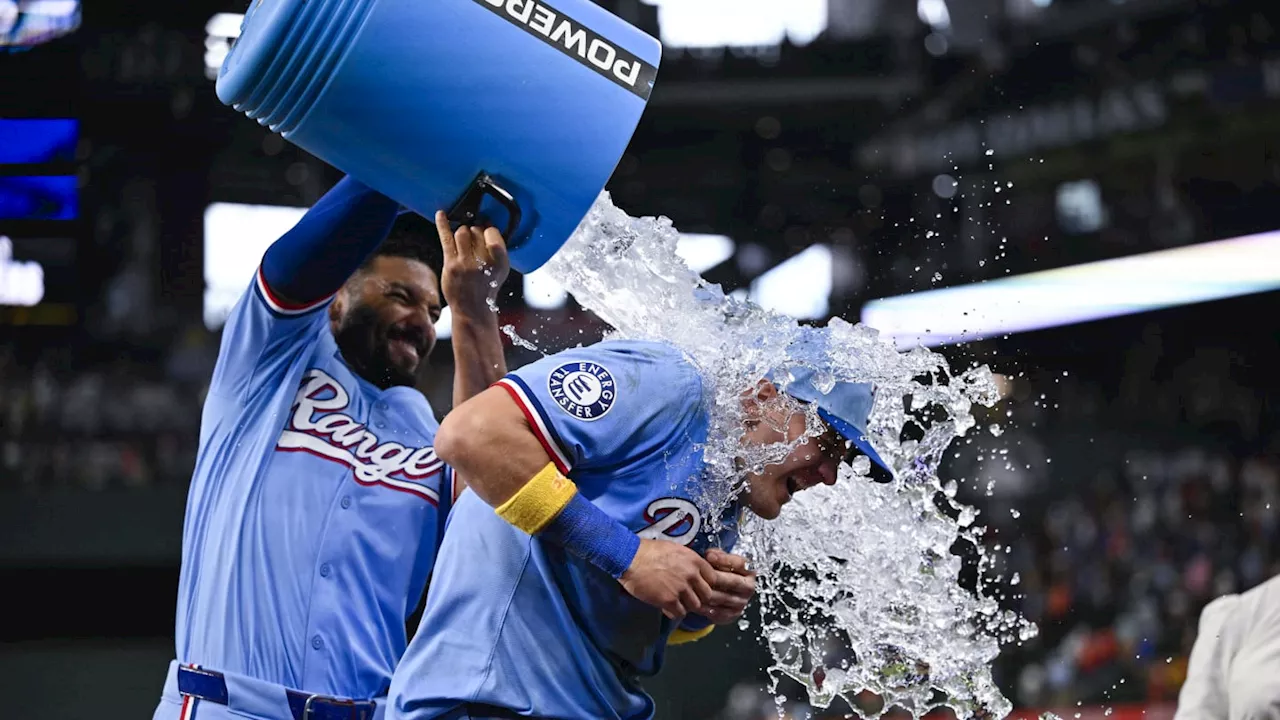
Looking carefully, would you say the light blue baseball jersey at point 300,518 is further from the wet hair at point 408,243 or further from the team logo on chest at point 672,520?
the team logo on chest at point 672,520

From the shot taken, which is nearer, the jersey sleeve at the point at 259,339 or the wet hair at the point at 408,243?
the jersey sleeve at the point at 259,339

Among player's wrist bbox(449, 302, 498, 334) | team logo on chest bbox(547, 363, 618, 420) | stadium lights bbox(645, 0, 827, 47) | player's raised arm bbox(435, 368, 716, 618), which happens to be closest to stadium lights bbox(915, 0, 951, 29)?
stadium lights bbox(645, 0, 827, 47)

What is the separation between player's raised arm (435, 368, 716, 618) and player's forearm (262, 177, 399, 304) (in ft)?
2.23

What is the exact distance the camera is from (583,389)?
6.39 ft

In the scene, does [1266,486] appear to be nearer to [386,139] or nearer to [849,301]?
[849,301]

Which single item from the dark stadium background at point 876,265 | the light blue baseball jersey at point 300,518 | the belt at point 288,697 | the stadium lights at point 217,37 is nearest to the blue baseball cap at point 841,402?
the light blue baseball jersey at point 300,518

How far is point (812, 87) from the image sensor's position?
27.1 ft

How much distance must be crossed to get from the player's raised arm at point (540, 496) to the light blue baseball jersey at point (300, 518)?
0.81m

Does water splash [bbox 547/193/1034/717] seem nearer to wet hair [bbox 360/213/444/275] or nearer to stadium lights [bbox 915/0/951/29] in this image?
wet hair [bbox 360/213/444/275]

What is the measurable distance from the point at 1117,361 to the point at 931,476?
7.83m

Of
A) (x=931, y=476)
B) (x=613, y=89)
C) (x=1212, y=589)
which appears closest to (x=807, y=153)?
(x=1212, y=589)

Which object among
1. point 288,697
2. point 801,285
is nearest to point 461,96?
point 288,697

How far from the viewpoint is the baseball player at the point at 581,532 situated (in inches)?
74.5

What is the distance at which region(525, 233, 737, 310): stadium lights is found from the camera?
7.25 meters
